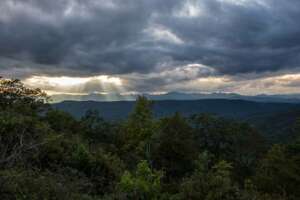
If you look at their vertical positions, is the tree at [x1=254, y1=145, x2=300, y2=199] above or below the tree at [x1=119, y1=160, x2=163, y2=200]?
below

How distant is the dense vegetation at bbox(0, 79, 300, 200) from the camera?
1076 centimetres

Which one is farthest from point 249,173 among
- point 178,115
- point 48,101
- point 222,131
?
point 48,101

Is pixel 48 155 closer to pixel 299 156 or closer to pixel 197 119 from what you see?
pixel 299 156

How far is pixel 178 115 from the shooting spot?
141 ft

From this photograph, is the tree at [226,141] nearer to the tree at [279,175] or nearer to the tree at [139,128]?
the tree at [139,128]

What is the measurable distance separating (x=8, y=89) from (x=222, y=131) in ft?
110

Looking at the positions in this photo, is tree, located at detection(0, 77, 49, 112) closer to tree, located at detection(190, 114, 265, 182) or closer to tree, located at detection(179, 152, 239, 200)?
tree, located at detection(190, 114, 265, 182)

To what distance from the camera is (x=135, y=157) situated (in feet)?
122

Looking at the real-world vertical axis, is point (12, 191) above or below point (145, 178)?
above

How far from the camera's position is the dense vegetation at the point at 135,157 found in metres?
10.8

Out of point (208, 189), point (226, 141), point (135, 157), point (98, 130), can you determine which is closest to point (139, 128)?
point (135, 157)

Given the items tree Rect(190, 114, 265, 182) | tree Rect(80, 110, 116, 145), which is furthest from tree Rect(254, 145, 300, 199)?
tree Rect(80, 110, 116, 145)

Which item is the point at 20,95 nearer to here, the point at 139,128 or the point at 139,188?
the point at 139,128

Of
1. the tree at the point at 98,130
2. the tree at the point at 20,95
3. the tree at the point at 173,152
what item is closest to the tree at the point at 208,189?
the tree at the point at 173,152
